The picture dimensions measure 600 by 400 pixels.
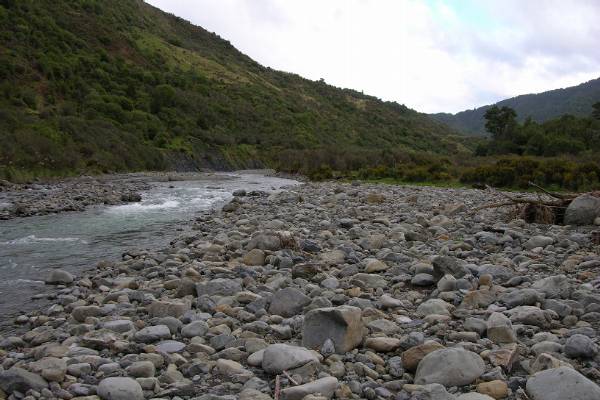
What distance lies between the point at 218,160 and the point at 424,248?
149ft

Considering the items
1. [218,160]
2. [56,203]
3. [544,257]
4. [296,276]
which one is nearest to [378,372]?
[296,276]

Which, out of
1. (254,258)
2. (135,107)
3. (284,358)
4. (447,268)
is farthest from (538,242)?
(135,107)

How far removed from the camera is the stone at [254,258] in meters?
7.19

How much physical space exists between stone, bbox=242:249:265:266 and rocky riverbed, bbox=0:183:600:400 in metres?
0.02

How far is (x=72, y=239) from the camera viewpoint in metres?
10.7

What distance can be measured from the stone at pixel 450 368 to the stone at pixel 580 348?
692mm

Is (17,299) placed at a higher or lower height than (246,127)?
lower

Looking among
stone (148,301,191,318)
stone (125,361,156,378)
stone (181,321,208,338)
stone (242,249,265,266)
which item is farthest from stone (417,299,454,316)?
stone (242,249,265,266)

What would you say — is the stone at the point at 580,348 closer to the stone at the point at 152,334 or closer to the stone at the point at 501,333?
the stone at the point at 501,333

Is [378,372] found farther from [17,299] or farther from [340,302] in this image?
[17,299]

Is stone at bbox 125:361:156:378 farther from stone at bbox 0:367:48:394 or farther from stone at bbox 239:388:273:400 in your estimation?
stone at bbox 239:388:273:400

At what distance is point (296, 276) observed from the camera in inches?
248

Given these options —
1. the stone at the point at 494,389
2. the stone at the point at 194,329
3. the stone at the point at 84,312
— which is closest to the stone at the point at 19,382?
the stone at the point at 194,329

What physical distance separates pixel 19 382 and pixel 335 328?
232 cm
